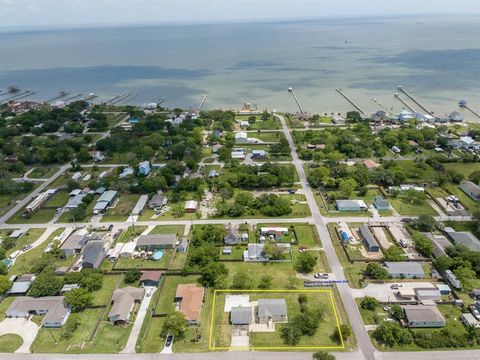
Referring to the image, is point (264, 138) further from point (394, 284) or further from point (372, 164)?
point (394, 284)

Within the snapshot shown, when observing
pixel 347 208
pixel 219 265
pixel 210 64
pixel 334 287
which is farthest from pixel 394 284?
pixel 210 64

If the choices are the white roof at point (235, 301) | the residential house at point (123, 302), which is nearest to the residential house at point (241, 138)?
the white roof at point (235, 301)

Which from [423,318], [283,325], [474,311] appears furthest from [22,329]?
[474,311]

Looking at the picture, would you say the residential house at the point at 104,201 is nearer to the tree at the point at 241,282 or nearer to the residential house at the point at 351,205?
the tree at the point at 241,282

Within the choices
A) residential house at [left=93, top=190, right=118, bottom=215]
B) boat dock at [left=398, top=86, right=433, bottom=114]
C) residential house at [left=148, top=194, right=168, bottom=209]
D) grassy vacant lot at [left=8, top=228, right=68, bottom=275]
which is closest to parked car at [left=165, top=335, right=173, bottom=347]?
grassy vacant lot at [left=8, top=228, right=68, bottom=275]

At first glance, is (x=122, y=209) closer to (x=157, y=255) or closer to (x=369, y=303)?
(x=157, y=255)

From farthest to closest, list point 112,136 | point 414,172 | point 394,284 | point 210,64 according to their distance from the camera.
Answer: point 210,64 < point 112,136 < point 414,172 < point 394,284
